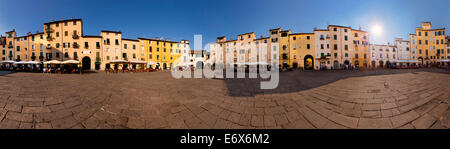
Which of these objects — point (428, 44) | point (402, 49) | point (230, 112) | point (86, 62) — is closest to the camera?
point (230, 112)

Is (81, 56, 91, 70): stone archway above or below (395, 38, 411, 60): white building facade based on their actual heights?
below

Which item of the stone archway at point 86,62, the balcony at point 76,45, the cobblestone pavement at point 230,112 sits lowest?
the cobblestone pavement at point 230,112

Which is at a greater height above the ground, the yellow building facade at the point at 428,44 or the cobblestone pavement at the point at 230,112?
the yellow building facade at the point at 428,44

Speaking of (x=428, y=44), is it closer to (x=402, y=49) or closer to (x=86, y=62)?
(x=402, y=49)

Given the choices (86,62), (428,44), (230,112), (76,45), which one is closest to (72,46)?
(76,45)

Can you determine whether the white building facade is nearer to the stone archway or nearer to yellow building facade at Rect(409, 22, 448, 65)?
yellow building facade at Rect(409, 22, 448, 65)

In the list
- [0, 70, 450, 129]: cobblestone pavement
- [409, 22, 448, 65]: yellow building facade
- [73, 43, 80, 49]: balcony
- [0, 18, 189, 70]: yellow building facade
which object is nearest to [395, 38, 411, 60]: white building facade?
[409, 22, 448, 65]: yellow building facade

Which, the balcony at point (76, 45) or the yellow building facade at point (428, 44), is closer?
the balcony at point (76, 45)

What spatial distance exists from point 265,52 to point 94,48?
33267 mm

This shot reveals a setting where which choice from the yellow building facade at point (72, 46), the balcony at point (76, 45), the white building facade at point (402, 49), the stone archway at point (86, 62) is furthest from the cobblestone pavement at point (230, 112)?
the white building facade at point (402, 49)

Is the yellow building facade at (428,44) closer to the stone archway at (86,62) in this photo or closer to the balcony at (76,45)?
the stone archway at (86,62)
